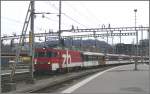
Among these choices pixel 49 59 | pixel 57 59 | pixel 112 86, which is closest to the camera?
pixel 112 86

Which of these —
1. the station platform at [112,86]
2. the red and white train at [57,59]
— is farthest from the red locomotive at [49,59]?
the station platform at [112,86]

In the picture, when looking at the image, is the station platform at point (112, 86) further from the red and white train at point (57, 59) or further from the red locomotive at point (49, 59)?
the red and white train at point (57, 59)

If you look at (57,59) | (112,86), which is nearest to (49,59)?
(57,59)

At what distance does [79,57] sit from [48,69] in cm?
1459

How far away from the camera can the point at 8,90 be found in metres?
18.8

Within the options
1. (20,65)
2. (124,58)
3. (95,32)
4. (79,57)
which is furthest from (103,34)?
(20,65)

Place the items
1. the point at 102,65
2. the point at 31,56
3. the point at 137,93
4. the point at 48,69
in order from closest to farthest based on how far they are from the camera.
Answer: the point at 137,93
the point at 31,56
the point at 48,69
the point at 102,65

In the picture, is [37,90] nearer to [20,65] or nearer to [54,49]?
[20,65]

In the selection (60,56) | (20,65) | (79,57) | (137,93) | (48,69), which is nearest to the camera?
(137,93)

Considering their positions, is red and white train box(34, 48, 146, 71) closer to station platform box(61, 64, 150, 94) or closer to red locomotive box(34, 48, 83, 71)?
red locomotive box(34, 48, 83, 71)

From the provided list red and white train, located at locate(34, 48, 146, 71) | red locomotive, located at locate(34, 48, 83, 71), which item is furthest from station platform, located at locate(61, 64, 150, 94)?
red and white train, located at locate(34, 48, 146, 71)

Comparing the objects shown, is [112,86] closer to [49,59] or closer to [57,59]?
[49,59]

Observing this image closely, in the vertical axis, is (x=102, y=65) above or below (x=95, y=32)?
below

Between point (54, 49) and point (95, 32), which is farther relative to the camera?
point (95, 32)
